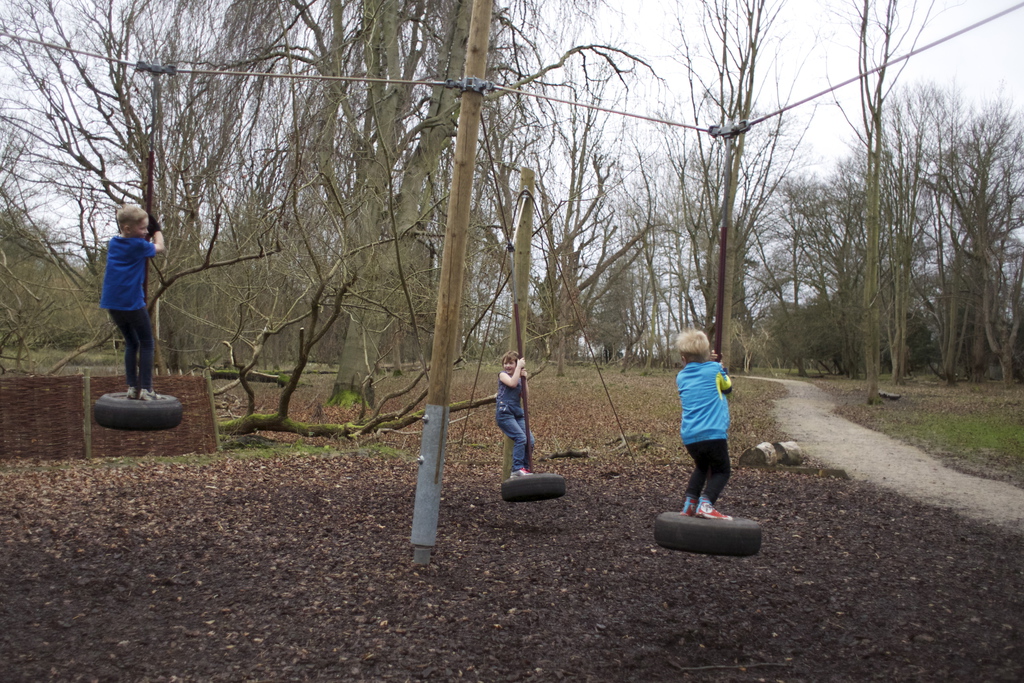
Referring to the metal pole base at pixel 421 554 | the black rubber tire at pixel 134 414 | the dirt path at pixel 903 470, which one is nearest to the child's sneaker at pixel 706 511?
the metal pole base at pixel 421 554

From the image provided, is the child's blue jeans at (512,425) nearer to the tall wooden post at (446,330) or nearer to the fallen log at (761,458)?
the tall wooden post at (446,330)

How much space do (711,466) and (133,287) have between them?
14.2 ft

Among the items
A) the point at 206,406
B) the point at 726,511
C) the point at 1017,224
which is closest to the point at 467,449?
the point at 206,406

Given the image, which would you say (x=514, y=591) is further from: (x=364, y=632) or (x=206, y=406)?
(x=206, y=406)

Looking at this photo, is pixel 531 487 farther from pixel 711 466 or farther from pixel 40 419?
pixel 40 419

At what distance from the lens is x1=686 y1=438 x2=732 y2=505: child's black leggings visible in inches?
198

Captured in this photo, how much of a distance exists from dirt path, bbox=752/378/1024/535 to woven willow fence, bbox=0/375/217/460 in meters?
10.5

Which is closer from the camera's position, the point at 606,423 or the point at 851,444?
the point at 851,444

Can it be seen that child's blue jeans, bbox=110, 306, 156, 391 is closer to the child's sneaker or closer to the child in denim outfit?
the child in denim outfit

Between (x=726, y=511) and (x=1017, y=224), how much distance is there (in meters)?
29.6

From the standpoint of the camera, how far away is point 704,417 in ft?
16.5

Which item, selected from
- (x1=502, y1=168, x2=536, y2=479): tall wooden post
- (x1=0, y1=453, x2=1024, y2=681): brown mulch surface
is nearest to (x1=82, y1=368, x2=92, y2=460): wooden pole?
(x1=0, y1=453, x2=1024, y2=681): brown mulch surface

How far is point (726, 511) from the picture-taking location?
8.15 meters

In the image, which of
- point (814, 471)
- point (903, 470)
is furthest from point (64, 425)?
point (903, 470)
